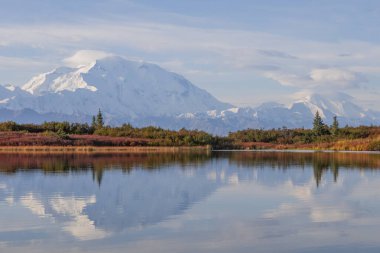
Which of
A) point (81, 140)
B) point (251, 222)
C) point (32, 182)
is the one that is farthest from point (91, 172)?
point (81, 140)

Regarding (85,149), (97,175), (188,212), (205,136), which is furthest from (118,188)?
(205,136)

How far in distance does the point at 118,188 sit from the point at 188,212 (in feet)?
26.0

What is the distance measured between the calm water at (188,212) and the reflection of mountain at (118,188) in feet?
0.14

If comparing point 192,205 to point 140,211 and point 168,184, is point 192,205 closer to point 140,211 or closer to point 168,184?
point 140,211

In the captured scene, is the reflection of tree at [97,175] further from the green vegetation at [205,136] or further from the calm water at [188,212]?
the green vegetation at [205,136]

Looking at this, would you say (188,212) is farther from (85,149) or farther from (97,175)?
(85,149)

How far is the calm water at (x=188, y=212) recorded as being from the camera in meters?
17.4

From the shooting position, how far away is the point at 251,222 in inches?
811

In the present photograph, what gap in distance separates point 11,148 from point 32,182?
40.9 m

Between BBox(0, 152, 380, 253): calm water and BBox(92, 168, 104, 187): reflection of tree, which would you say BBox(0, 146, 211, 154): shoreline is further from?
BBox(0, 152, 380, 253): calm water

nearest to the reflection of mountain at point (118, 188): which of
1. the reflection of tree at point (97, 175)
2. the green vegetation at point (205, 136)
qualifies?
the reflection of tree at point (97, 175)

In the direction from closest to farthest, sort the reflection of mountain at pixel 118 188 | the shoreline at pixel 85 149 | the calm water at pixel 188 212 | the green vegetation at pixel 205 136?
the calm water at pixel 188 212 → the reflection of mountain at pixel 118 188 → the shoreline at pixel 85 149 → the green vegetation at pixel 205 136

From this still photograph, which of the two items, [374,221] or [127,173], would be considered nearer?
[374,221]

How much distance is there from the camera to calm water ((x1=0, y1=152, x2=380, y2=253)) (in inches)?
685
